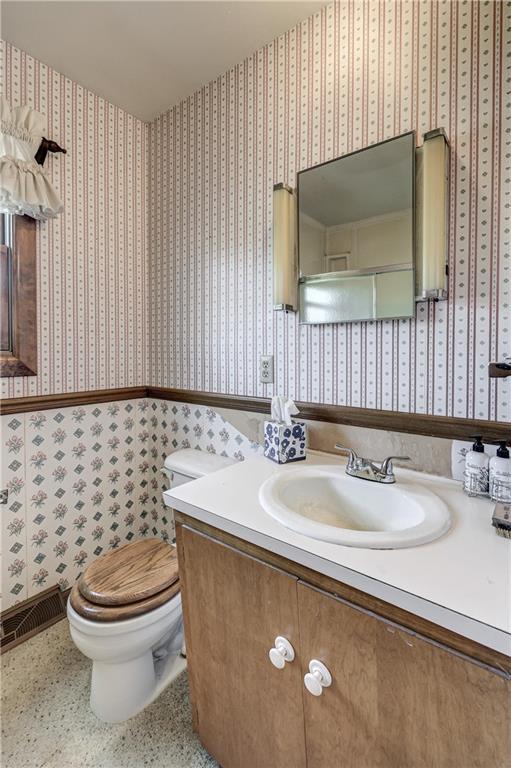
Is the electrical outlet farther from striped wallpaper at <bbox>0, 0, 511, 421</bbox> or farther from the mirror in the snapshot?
the mirror

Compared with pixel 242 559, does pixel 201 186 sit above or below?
above

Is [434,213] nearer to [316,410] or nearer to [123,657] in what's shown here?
[316,410]

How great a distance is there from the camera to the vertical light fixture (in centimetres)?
131

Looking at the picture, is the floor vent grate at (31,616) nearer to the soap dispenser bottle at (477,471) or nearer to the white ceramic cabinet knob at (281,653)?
the white ceramic cabinet knob at (281,653)

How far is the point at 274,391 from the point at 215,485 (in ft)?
1.76

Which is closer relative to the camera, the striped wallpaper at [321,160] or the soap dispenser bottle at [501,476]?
the soap dispenser bottle at [501,476]

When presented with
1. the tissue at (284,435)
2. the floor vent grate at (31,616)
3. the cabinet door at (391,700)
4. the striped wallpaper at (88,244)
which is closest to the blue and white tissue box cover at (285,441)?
the tissue at (284,435)

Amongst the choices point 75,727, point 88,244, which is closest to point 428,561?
point 75,727

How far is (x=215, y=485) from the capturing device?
1018mm

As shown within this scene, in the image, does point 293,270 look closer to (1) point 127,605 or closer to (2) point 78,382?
(2) point 78,382

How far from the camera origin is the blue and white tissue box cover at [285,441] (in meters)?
1.20

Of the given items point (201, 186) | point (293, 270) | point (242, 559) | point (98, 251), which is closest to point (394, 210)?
point (293, 270)

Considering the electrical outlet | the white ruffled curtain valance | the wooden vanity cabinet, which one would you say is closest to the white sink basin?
the wooden vanity cabinet

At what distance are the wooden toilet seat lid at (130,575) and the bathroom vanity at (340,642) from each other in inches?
9.4
